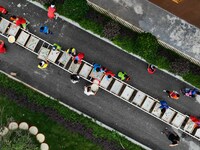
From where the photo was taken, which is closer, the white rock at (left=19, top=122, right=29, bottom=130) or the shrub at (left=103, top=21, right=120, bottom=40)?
the shrub at (left=103, top=21, right=120, bottom=40)

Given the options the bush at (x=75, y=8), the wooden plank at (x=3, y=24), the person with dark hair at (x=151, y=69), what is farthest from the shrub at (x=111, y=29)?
the wooden plank at (x=3, y=24)

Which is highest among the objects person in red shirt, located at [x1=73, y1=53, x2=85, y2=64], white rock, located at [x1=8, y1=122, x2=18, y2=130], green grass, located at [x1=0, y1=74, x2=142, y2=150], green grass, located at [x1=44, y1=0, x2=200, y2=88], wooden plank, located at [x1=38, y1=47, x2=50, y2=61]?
green grass, located at [x1=44, y1=0, x2=200, y2=88]

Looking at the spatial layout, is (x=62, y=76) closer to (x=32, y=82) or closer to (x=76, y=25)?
(x=32, y=82)

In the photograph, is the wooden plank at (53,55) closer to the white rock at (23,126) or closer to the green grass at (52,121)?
the green grass at (52,121)

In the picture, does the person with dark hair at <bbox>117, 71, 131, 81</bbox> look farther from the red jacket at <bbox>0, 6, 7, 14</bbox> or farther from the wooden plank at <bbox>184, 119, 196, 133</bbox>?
the red jacket at <bbox>0, 6, 7, 14</bbox>

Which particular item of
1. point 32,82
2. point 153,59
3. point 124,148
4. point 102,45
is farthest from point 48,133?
point 153,59

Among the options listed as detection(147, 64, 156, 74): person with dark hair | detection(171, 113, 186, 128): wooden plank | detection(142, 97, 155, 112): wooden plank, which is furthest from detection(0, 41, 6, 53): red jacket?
detection(171, 113, 186, 128): wooden plank
